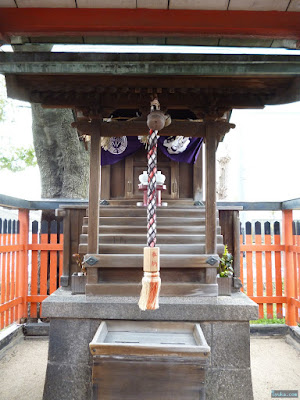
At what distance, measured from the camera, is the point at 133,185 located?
5953 millimetres

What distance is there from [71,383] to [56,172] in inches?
233

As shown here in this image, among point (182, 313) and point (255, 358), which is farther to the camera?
point (255, 358)

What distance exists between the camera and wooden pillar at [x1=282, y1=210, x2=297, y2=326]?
593 cm

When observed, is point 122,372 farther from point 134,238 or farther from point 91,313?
point 134,238

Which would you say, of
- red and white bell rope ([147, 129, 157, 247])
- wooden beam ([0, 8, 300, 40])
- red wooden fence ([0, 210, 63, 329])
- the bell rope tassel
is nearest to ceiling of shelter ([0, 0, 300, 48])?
wooden beam ([0, 8, 300, 40])

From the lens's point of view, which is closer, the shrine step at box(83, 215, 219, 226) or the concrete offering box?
the concrete offering box

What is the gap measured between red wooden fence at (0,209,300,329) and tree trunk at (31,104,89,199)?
196 centimetres

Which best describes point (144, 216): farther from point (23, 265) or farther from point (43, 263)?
point (23, 265)

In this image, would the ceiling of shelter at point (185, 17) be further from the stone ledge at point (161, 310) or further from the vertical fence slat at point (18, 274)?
the vertical fence slat at point (18, 274)

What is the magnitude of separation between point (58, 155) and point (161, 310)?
19.8 feet

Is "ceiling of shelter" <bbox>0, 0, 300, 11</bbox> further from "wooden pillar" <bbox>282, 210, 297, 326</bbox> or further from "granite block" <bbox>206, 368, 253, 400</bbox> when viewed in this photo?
"wooden pillar" <bbox>282, 210, 297, 326</bbox>

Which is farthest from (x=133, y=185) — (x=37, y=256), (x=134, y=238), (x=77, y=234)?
(x=37, y=256)

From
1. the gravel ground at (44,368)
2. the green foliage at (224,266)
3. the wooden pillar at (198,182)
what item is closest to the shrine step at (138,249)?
the green foliage at (224,266)

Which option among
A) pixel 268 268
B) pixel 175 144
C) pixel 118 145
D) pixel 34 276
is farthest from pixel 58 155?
pixel 268 268
